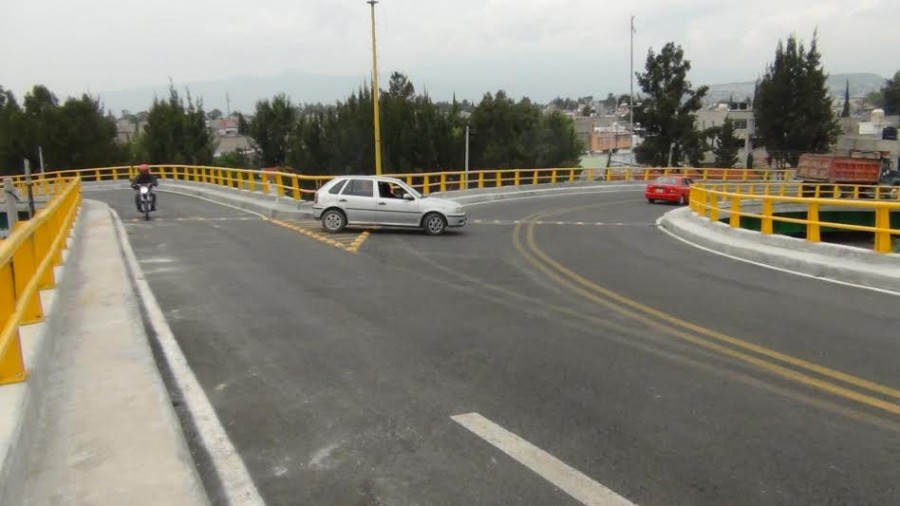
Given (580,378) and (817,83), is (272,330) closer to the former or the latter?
(580,378)

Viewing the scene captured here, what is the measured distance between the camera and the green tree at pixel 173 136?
75062 mm

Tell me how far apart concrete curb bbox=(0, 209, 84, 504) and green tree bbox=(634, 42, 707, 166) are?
74.1 meters

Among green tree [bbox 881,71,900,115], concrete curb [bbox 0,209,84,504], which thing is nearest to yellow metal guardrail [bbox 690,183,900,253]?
concrete curb [bbox 0,209,84,504]

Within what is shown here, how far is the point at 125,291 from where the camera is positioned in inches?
391

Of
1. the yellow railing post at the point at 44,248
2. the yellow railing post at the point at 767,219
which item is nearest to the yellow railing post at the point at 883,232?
the yellow railing post at the point at 767,219

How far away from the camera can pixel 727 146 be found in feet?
256

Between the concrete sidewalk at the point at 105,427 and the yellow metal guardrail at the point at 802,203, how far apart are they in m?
9.79

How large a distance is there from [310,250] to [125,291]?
17.8 ft

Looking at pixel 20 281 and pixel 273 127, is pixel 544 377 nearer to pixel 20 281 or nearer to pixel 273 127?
pixel 20 281

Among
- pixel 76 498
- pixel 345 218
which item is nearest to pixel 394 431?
pixel 76 498

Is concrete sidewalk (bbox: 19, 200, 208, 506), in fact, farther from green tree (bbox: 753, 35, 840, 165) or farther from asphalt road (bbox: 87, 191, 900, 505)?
green tree (bbox: 753, 35, 840, 165)

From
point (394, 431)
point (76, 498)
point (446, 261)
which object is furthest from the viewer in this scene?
point (446, 261)

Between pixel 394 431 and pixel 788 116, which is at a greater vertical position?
pixel 788 116

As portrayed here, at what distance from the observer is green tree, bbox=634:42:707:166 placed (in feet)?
249
